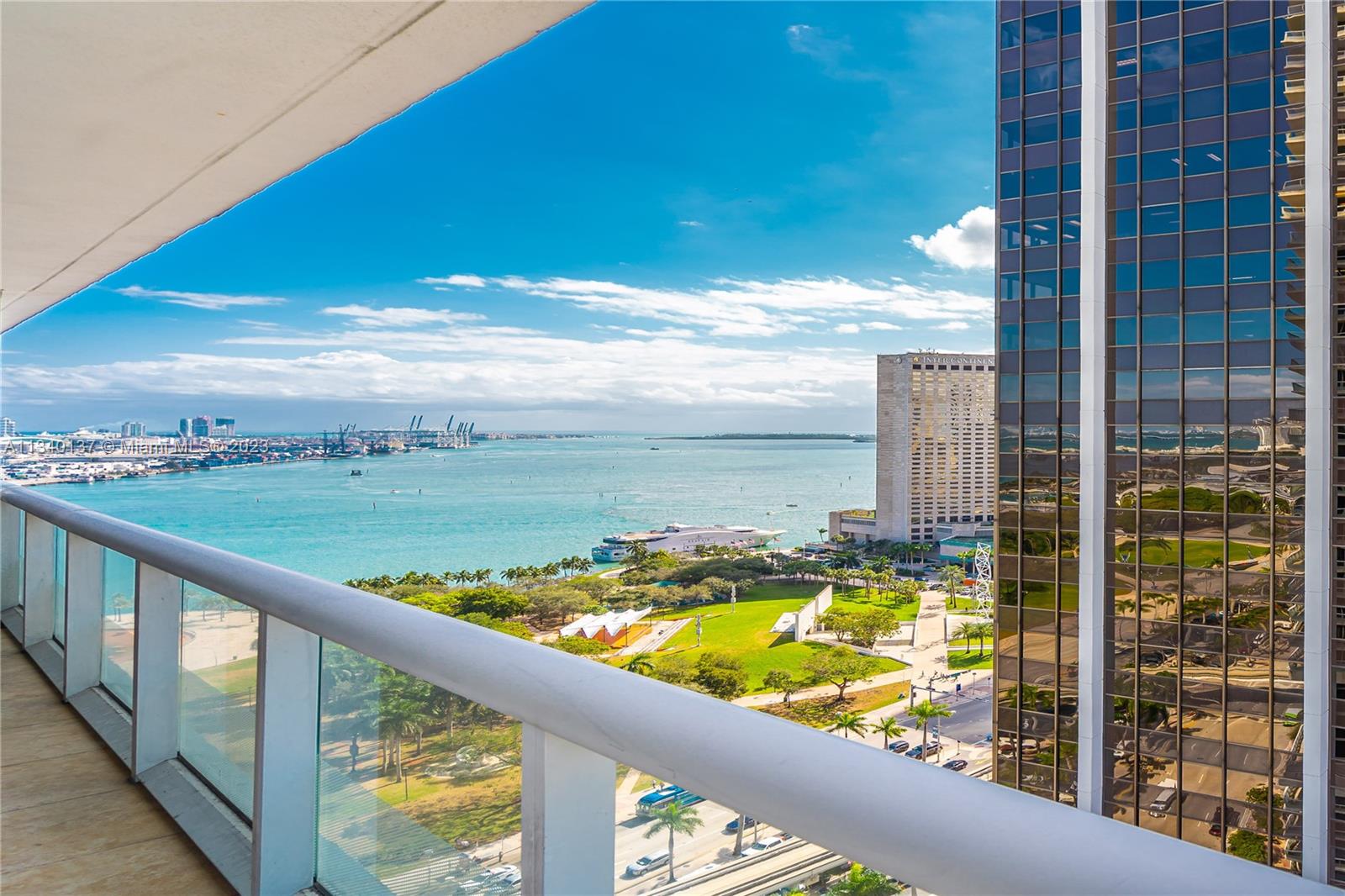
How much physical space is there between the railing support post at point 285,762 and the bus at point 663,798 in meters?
0.81

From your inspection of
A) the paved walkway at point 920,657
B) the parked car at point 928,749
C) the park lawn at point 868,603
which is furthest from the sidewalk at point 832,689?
the parked car at point 928,749

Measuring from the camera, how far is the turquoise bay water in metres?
28.1

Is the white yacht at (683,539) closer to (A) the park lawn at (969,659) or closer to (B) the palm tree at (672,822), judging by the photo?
(A) the park lawn at (969,659)

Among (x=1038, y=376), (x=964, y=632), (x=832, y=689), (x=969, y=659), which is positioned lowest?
(x=969, y=659)

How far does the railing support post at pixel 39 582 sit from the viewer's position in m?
2.97

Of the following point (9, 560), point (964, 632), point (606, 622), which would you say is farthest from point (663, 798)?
point (964, 632)

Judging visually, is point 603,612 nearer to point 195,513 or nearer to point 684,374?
point 195,513

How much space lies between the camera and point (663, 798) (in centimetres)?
62

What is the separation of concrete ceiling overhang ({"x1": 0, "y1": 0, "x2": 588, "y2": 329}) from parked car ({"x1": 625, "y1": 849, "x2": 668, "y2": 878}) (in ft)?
3.59

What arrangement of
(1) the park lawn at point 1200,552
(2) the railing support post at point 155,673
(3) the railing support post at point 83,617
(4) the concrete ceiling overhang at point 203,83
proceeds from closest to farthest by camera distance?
(4) the concrete ceiling overhang at point 203,83 → (2) the railing support post at point 155,673 → (3) the railing support post at point 83,617 → (1) the park lawn at point 1200,552

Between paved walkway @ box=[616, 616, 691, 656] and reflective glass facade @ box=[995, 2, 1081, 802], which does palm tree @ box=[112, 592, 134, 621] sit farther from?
paved walkway @ box=[616, 616, 691, 656]

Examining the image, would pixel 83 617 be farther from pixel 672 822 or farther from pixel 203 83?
pixel 672 822

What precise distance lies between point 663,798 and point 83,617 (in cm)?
267

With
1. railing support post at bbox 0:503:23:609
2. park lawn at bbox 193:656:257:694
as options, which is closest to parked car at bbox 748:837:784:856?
park lawn at bbox 193:656:257:694
